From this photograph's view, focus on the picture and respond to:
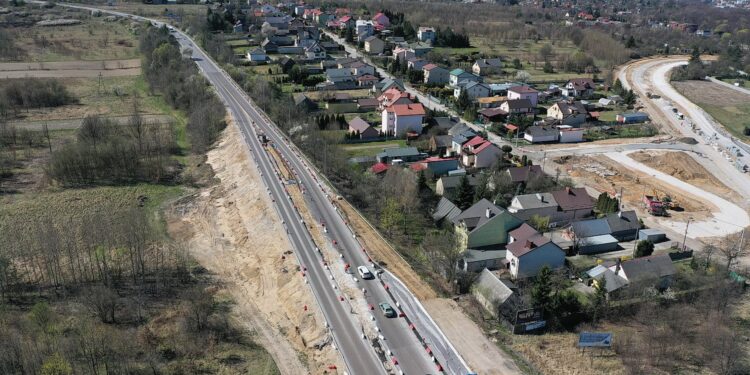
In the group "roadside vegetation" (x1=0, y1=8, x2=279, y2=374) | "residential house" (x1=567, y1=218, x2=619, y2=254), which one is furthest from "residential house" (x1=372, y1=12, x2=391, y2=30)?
"residential house" (x1=567, y1=218, x2=619, y2=254)

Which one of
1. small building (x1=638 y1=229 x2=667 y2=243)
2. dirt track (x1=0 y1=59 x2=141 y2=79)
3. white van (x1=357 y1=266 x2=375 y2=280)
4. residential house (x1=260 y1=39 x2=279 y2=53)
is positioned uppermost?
residential house (x1=260 y1=39 x2=279 y2=53)

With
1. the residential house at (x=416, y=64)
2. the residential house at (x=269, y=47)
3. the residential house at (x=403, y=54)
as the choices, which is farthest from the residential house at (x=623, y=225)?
the residential house at (x=269, y=47)

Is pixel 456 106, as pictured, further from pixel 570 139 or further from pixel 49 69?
pixel 49 69

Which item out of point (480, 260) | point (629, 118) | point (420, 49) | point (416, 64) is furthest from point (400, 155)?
point (420, 49)

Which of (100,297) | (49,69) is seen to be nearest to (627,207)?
(100,297)

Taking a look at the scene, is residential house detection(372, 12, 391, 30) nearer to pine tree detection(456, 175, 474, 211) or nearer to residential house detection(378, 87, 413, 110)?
residential house detection(378, 87, 413, 110)

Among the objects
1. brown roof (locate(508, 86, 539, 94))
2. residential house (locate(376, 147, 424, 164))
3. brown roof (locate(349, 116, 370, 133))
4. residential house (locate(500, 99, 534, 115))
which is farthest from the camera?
brown roof (locate(508, 86, 539, 94))

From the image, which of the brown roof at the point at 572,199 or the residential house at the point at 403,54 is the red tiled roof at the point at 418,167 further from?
the residential house at the point at 403,54
